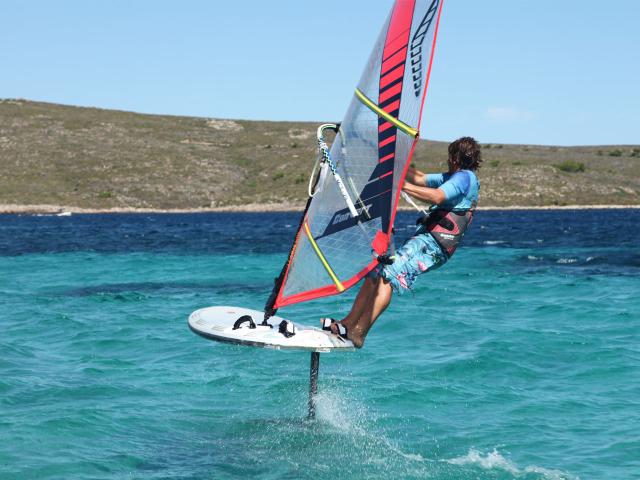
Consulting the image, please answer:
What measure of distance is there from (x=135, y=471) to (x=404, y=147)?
456 cm

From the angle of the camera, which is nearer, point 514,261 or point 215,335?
point 215,335

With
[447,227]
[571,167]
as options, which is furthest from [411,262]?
[571,167]

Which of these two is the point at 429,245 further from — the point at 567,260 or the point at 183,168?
the point at 183,168

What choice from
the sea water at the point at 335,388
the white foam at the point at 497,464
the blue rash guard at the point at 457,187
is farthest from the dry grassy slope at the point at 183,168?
the blue rash guard at the point at 457,187

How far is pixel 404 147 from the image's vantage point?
312 inches

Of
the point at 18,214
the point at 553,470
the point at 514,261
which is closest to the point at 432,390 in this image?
the point at 553,470

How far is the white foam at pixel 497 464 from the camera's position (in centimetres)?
894

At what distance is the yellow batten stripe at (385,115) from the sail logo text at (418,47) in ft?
1.10

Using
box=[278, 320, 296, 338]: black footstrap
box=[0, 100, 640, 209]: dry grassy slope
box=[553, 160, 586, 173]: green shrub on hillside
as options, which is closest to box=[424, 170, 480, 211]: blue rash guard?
box=[278, 320, 296, 338]: black footstrap

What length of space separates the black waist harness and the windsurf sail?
1.70 ft

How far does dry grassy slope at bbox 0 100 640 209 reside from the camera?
93.1 m

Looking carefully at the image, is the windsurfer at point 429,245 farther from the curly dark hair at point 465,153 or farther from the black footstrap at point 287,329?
the black footstrap at point 287,329

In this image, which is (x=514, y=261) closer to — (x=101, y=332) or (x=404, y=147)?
(x=101, y=332)

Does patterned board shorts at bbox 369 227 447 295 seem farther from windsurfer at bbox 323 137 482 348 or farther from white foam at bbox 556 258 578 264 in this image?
white foam at bbox 556 258 578 264
